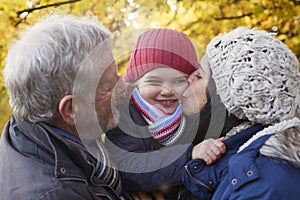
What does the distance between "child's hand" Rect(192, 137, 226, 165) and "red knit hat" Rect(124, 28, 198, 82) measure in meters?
0.36

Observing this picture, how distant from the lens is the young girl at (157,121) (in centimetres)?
192

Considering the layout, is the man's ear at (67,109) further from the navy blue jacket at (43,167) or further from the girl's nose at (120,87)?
the girl's nose at (120,87)

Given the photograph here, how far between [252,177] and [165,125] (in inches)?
19.2

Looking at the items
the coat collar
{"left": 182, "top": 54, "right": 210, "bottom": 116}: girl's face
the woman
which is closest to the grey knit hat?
the woman

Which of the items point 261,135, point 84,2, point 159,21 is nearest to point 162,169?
point 261,135

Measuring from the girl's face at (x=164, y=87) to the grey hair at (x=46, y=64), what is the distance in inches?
14.7

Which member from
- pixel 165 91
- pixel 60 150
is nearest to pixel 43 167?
pixel 60 150

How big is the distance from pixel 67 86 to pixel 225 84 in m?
0.52

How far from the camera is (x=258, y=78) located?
165 cm

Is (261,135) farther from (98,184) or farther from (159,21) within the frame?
(159,21)

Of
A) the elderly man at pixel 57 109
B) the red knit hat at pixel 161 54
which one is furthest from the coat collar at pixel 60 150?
the red knit hat at pixel 161 54

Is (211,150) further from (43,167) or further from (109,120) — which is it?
(43,167)

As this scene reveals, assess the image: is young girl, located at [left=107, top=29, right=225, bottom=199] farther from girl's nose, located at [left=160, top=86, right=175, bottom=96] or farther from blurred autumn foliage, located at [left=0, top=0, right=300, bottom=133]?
blurred autumn foliage, located at [left=0, top=0, right=300, bottom=133]

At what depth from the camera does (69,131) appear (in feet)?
5.92
